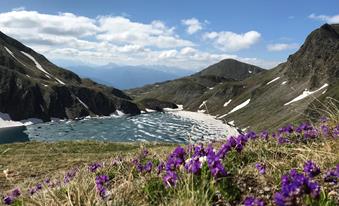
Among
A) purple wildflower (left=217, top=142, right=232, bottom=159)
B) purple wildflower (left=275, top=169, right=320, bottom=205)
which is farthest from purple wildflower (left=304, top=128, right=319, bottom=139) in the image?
purple wildflower (left=275, top=169, right=320, bottom=205)

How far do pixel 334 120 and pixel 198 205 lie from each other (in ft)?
18.8

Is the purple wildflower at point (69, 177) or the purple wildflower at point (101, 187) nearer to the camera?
the purple wildflower at point (101, 187)

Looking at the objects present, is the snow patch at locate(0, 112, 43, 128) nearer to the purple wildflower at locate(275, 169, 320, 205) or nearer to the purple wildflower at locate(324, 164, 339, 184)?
the purple wildflower at locate(324, 164, 339, 184)

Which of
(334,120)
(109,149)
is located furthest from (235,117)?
(334,120)

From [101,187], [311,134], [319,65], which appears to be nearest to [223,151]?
[101,187]

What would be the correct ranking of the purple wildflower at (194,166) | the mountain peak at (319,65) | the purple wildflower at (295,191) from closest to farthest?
1. the purple wildflower at (295,191)
2. the purple wildflower at (194,166)
3. the mountain peak at (319,65)

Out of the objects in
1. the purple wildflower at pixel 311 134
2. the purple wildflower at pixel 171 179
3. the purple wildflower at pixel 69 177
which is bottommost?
the purple wildflower at pixel 69 177

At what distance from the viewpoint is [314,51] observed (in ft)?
650

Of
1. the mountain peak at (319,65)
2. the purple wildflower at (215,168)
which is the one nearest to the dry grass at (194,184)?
the purple wildflower at (215,168)

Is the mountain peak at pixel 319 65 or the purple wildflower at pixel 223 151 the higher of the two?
the mountain peak at pixel 319 65

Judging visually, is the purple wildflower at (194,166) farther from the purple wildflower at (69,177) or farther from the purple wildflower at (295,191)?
the purple wildflower at (69,177)

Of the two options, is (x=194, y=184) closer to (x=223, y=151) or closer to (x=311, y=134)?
(x=223, y=151)

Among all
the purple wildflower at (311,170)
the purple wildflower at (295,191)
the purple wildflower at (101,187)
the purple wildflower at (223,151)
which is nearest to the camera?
the purple wildflower at (295,191)

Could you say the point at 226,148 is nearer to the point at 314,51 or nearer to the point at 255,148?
the point at 255,148
